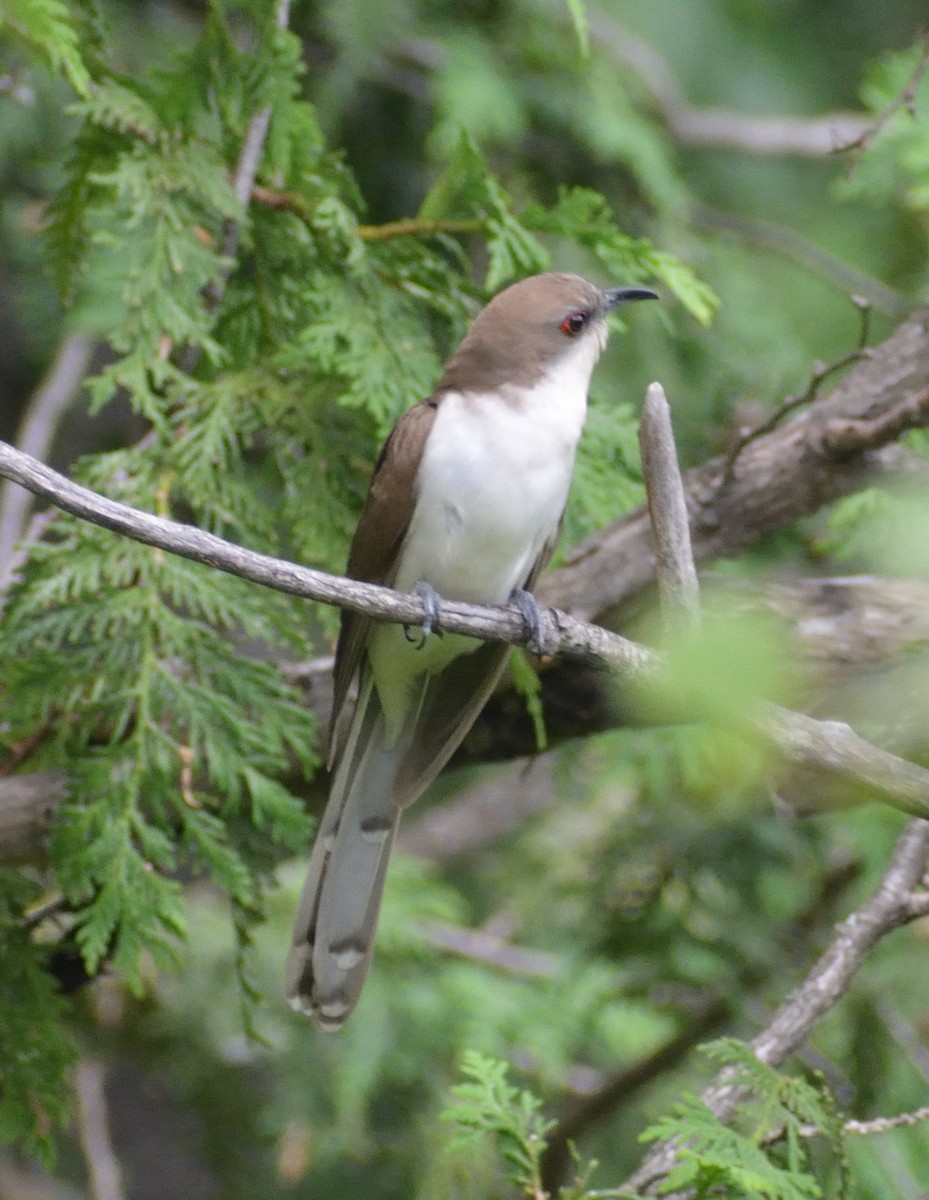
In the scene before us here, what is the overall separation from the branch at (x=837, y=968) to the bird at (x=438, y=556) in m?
0.81

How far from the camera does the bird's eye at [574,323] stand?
2963mm

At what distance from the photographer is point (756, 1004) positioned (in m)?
4.04

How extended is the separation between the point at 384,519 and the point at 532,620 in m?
0.40

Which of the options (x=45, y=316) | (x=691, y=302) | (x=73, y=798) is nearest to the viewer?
(x=73, y=798)

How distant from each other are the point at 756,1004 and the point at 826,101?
4003mm

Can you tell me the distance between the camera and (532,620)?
8.65 feet

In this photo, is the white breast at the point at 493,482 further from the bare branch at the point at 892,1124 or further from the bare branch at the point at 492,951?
the bare branch at the point at 492,951

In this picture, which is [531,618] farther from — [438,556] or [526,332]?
[526,332]

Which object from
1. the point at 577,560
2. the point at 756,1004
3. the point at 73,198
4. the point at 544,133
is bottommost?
the point at 756,1004

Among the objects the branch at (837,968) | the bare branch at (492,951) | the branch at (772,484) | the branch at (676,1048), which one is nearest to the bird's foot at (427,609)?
the branch at (772,484)

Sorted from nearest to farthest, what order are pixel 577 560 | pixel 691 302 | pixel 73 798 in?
pixel 73 798
pixel 691 302
pixel 577 560

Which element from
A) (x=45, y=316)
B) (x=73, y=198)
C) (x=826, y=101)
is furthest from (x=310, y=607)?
(x=826, y=101)

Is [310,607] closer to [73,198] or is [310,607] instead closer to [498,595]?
[498,595]

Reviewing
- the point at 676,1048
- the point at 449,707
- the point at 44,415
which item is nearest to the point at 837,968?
the point at 449,707
